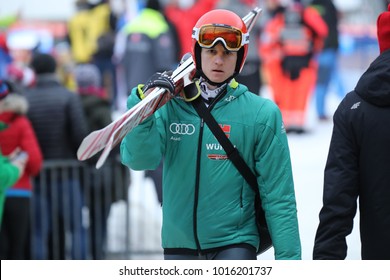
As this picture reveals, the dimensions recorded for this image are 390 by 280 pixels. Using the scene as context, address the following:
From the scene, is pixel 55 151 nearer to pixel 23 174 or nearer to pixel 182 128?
pixel 23 174

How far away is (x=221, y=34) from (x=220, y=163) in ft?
2.07

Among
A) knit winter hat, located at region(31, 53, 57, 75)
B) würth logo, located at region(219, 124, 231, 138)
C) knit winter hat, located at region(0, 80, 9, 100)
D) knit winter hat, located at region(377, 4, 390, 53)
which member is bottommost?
würth logo, located at region(219, 124, 231, 138)

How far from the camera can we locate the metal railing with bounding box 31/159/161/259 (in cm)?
1009

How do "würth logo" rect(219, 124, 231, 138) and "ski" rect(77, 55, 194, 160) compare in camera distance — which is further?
"würth logo" rect(219, 124, 231, 138)

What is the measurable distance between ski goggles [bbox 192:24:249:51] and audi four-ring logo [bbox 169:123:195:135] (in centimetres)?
40

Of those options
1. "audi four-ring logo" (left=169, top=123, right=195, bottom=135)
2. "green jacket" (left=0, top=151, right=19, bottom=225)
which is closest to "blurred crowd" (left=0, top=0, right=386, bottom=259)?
"green jacket" (left=0, top=151, right=19, bottom=225)

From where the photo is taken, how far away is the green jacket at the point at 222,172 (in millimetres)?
5391

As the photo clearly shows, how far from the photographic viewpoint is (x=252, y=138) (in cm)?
544

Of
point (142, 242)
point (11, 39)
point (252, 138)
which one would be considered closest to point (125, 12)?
point (11, 39)

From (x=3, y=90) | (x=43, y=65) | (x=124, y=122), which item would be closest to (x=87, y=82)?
(x=43, y=65)
